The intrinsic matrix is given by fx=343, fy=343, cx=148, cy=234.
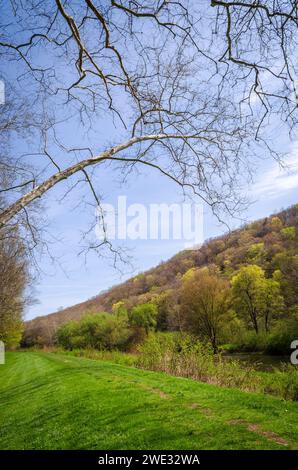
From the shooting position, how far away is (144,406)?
8.55 m

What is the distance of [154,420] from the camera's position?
7051mm

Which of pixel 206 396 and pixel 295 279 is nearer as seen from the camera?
pixel 206 396

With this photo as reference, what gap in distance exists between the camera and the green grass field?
223 inches

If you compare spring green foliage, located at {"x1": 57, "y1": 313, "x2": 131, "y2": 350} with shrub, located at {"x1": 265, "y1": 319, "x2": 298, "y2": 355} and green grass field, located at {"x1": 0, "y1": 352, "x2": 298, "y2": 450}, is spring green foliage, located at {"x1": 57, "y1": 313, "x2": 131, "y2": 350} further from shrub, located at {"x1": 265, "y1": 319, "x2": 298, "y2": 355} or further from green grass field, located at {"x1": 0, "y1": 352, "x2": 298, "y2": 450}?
green grass field, located at {"x1": 0, "y1": 352, "x2": 298, "y2": 450}

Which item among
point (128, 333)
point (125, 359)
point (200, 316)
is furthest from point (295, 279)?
point (128, 333)

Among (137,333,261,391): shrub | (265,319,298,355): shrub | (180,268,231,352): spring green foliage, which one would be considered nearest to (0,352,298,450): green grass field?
(137,333,261,391): shrub

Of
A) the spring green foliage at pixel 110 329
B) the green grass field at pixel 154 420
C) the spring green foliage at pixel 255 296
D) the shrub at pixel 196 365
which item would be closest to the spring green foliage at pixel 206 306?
the spring green foliage at pixel 255 296

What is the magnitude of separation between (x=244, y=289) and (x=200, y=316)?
8.78 m

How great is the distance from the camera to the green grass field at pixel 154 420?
18.6 ft

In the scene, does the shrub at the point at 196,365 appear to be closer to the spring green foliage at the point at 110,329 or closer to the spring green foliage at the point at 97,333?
the spring green foliage at the point at 110,329

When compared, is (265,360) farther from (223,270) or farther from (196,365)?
(223,270)

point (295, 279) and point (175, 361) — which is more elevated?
→ point (295, 279)

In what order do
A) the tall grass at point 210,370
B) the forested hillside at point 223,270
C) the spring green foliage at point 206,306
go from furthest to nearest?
1. the spring green foliage at point 206,306
2. the forested hillside at point 223,270
3. the tall grass at point 210,370
